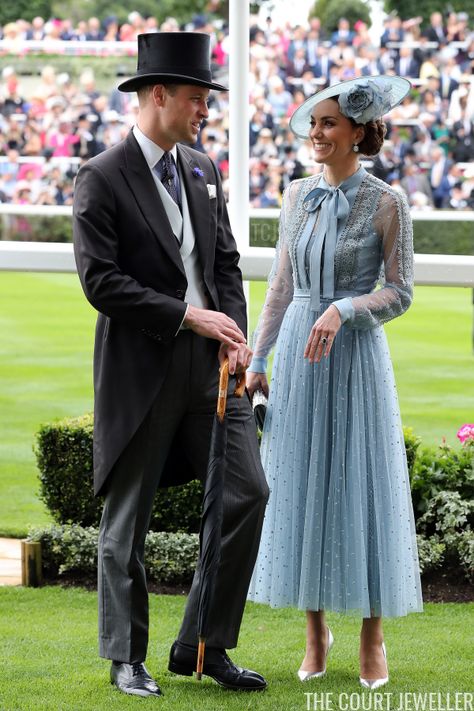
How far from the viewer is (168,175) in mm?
4395

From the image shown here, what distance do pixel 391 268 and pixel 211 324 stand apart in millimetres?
628

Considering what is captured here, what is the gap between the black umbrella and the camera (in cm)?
424

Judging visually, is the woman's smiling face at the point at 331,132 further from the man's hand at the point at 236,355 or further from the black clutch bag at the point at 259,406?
the black clutch bag at the point at 259,406

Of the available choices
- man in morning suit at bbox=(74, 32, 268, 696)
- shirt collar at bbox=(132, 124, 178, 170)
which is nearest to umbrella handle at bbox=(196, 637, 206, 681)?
man in morning suit at bbox=(74, 32, 268, 696)

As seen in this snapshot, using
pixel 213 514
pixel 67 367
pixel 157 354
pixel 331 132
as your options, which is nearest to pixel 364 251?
pixel 331 132

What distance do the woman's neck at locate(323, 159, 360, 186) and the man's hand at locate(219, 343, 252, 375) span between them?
64 cm

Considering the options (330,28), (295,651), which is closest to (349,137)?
(295,651)

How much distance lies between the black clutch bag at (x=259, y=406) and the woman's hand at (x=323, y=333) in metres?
0.39

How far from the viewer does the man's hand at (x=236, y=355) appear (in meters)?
4.29

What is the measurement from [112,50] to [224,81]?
669mm

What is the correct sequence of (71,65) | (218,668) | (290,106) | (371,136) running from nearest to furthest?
(218,668), (371,136), (290,106), (71,65)

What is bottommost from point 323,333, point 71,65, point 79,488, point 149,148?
point 79,488

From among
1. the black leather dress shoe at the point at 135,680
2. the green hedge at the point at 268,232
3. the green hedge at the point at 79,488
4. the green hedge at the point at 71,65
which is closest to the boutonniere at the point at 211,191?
the black leather dress shoe at the point at 135,680

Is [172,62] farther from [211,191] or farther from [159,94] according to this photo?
[211,191]
